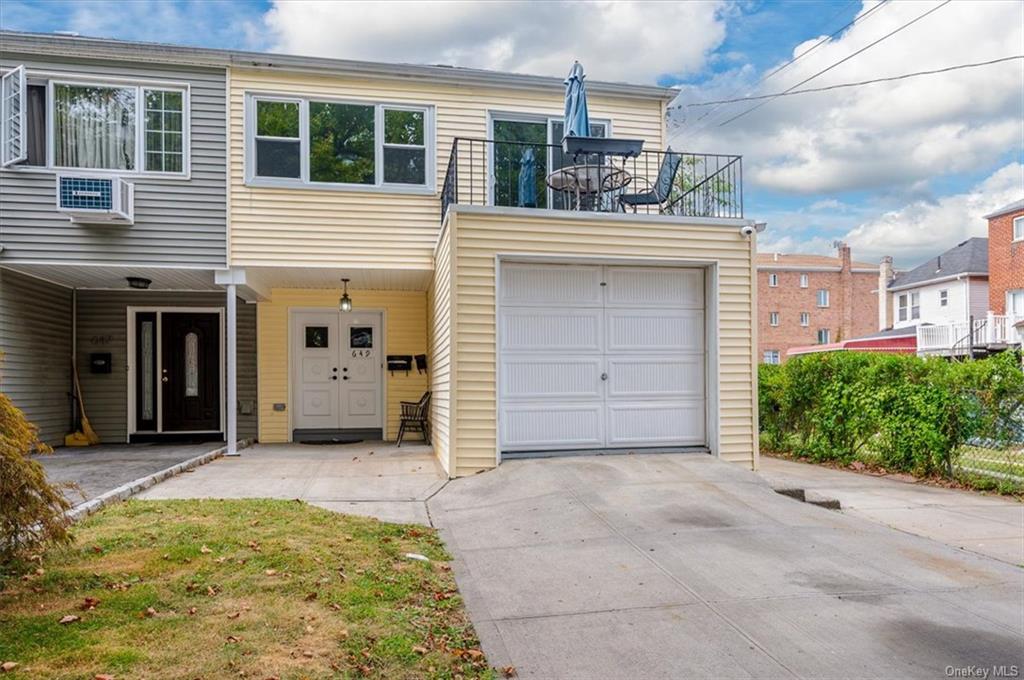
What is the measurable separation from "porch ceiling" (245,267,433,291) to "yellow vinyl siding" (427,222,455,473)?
63cm

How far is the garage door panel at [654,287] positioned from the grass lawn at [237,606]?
4310 mm

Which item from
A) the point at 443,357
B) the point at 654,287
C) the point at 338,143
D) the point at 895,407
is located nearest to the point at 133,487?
the point at 443,357

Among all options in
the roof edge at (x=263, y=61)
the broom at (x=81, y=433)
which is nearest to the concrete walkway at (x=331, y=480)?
the broom at (x=81, y=433)

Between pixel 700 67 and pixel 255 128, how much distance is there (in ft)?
41.3

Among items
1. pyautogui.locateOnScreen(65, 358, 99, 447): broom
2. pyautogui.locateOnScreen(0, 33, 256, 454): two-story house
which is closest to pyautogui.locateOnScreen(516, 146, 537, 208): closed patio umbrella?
pyautogui.locateOnScreen(0, 33, 256, 454): two-story house

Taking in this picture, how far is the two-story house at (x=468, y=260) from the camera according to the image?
798 cm

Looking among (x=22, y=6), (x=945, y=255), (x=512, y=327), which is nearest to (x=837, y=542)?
(x=512, y=327)

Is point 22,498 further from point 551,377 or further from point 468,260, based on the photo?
point 551,377

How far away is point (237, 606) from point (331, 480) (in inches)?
161

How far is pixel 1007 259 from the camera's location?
25.8m

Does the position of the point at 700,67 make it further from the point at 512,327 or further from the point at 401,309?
the point at 512,327

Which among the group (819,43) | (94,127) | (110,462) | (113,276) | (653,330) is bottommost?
(110,462)

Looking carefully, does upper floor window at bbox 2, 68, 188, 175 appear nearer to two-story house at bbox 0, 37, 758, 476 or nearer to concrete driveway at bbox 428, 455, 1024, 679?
two-story house at bbox 0, 37, 758, 476

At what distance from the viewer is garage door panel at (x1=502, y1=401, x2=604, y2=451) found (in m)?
7.98
